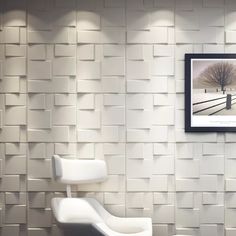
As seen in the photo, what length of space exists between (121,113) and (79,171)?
2.46 ft

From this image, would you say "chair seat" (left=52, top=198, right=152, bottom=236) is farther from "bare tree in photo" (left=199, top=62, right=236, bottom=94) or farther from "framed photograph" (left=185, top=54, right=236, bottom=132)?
"bare tree in photo" (left=199, top=62, right=236, bottom=94)

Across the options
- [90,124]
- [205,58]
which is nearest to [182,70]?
[205,58]

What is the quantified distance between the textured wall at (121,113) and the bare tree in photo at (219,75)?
0.19 meters

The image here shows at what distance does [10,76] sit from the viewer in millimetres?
4531

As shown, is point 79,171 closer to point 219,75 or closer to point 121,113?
point 121,113

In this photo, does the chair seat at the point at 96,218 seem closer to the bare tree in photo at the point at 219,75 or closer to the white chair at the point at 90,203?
the white chair at the point at 90,203

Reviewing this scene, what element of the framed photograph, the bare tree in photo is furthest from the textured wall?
the bare tree in photo

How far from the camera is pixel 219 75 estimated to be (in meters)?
4.51

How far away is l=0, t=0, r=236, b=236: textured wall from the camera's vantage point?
4.52 m

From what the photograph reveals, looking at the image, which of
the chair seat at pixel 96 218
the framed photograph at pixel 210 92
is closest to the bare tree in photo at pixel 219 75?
the framed photograph at pixel 210 92

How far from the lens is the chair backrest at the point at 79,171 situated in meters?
4.24

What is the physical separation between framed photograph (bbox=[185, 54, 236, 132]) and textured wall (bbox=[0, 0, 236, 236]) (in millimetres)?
87

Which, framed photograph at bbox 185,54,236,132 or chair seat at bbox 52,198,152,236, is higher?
framed photograph at bbox 185,54,236,132

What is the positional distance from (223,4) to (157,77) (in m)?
1.04
